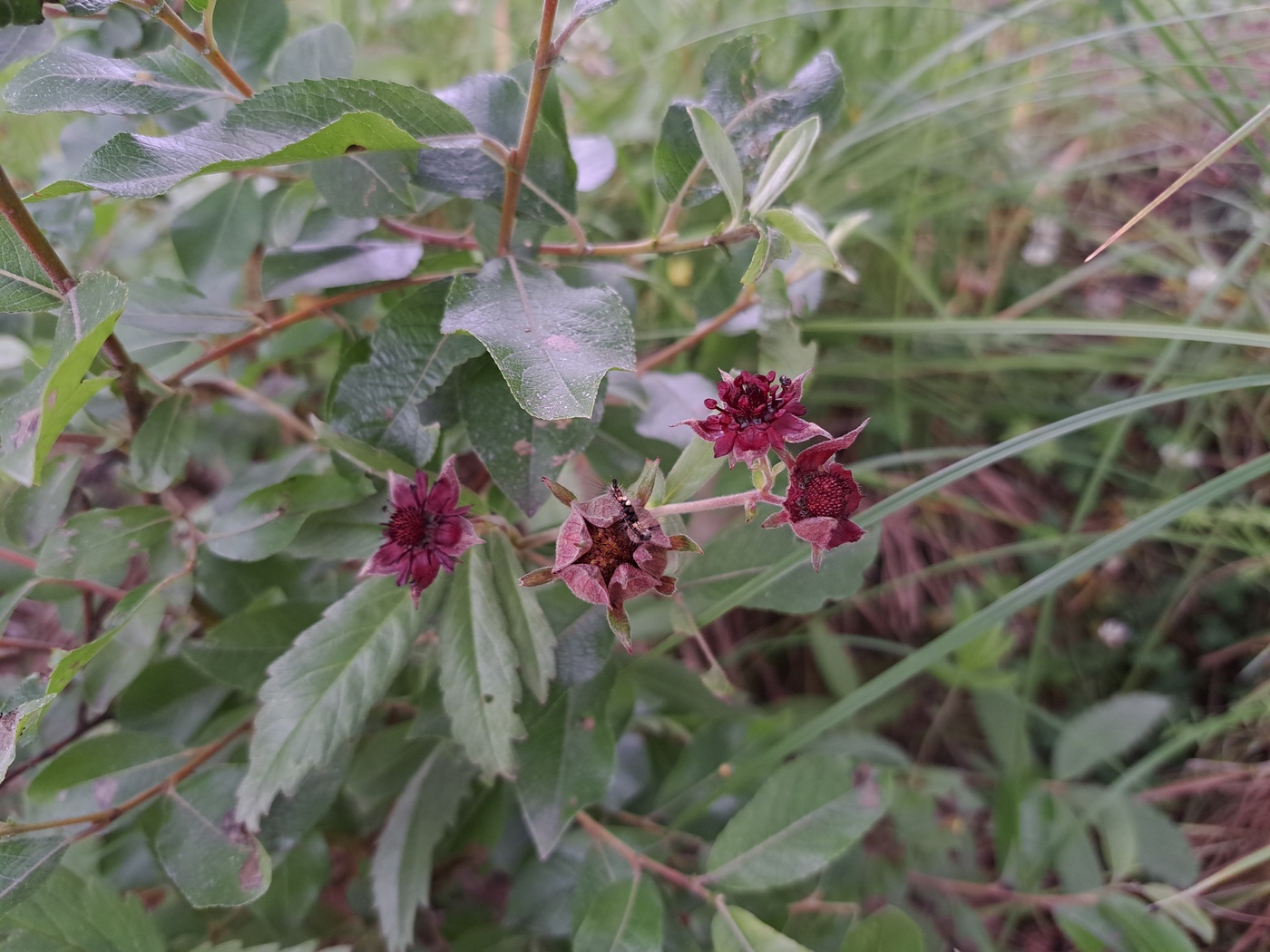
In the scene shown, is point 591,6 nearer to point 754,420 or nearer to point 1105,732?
point 754,420

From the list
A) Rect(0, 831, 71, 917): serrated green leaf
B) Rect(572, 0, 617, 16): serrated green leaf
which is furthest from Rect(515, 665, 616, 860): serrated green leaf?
Rect(572, 0, 617, 16): serrated green leaf

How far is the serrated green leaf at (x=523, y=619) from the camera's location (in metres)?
0.59

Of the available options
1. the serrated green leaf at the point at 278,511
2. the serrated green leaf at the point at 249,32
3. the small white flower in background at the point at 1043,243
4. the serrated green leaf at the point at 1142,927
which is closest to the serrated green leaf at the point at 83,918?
the serrated green leaf at the point at 278,511

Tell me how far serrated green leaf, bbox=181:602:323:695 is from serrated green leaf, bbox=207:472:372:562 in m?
0.08

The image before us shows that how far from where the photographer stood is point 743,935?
0.62m

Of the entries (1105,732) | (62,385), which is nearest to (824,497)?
(62,385)

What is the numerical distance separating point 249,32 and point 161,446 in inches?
15.4

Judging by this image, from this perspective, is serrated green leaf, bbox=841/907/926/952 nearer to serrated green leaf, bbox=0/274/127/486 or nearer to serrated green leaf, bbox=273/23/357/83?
serrated green leaf, bbox=0/274/127/486

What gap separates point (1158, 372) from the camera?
0.84 meters

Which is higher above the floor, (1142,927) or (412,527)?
(412,527)

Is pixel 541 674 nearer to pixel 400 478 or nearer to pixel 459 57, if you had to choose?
pixel 400 478

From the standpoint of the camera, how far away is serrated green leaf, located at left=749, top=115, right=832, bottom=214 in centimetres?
57

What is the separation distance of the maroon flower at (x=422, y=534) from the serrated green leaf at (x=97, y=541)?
26 cm

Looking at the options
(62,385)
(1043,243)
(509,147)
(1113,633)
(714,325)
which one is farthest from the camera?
(1043,243)
